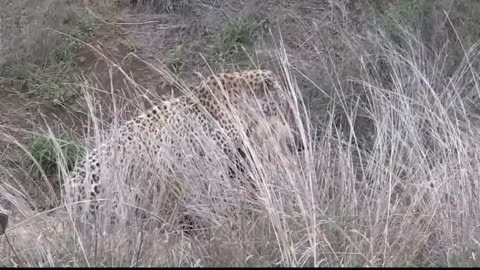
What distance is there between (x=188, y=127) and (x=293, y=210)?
112 cm

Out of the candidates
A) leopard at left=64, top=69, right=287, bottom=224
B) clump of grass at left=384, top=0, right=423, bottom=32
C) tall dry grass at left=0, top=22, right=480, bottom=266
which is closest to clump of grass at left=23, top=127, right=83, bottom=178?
leopard at left=64, top=69, right=287, bottom=224

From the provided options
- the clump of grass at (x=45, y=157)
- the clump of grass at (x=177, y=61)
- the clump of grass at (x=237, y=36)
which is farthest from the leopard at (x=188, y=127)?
the clump of grass at (x=177, y=61)

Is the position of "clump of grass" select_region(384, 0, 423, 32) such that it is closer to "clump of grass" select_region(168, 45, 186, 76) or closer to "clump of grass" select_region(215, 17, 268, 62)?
"clump of grass" select_region(215, 17, 268, 62)

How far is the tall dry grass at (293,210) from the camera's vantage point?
347 centimetres

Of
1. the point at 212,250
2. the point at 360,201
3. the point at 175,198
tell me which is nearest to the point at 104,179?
the point at 175,198

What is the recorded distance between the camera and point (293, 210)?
377cm

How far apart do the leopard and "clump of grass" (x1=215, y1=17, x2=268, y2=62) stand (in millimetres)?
1924

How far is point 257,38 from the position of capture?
24.1ft

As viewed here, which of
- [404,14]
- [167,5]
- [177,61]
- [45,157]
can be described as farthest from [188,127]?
[167,5]

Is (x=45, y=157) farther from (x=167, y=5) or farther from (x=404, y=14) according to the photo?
(x=404, y=14)

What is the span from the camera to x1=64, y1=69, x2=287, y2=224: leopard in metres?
4.24

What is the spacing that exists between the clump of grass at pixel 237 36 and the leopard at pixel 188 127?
6.31ft

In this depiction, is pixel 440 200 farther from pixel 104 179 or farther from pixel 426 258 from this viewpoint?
pixel 104 179

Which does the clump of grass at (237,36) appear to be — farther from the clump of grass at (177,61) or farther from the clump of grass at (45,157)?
the clump of grass at (45,157)
